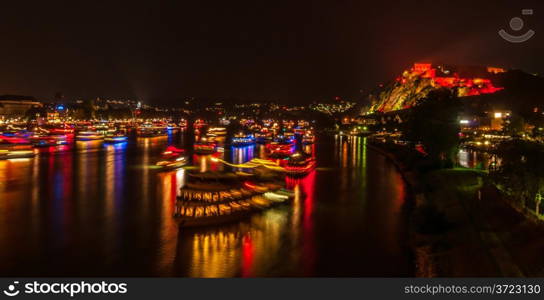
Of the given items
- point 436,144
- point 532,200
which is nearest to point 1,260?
point 532,200

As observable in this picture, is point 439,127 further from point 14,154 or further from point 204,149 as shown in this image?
point 14,154

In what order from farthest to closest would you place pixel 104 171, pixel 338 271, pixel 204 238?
pixel 104 171 → pixel 204 238 → pixel 338 271

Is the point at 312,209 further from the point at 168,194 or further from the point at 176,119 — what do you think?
the point at 176,119

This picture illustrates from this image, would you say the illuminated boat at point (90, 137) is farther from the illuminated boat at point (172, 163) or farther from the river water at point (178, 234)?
the river water at point (178, 234)

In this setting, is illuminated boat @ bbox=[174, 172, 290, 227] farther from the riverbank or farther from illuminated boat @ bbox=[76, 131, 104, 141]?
illuminated boat @ bbox=[76, 131, 104, 141]

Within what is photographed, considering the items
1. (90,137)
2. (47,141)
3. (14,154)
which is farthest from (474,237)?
(90,137)

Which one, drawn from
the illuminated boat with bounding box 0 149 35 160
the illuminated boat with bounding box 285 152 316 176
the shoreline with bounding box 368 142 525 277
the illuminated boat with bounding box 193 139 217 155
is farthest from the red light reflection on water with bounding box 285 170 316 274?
the illuminated boat with bounding box 0 149 35 160

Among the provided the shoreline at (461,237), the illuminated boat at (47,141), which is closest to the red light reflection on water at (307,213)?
the shoreline at (461,237)
